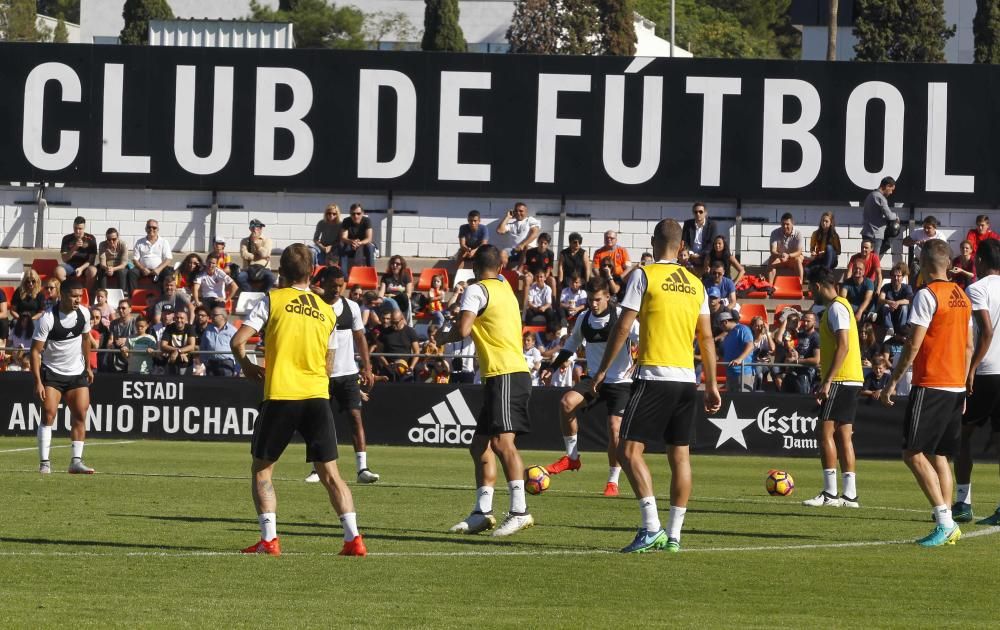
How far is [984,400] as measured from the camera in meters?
13.0

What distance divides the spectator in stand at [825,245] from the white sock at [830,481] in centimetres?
1369

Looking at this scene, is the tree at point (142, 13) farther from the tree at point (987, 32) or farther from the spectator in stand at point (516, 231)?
the spectator in stand at point (516, 231)

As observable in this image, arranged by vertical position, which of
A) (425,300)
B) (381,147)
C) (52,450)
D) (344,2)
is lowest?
(52,450)

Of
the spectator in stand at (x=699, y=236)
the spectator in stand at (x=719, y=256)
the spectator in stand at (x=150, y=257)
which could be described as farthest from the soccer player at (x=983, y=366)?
the spectator in stand at (x=150, y=257)

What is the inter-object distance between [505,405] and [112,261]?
18.5 m

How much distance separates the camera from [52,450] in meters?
21.3

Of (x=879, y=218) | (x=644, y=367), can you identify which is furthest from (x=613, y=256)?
(x=644, y=367)

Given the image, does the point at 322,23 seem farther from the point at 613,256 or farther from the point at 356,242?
the point at 613,256

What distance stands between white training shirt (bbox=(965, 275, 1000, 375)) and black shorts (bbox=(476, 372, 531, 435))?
145 inches

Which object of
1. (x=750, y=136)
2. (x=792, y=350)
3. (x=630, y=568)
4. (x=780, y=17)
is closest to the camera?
(x=630, y=568)

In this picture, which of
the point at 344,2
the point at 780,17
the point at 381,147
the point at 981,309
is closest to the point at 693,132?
the point at 381,147

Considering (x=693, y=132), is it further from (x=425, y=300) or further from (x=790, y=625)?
(x=790, y=625)

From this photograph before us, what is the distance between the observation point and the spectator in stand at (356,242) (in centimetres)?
2916

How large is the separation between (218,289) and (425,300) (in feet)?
12.5
